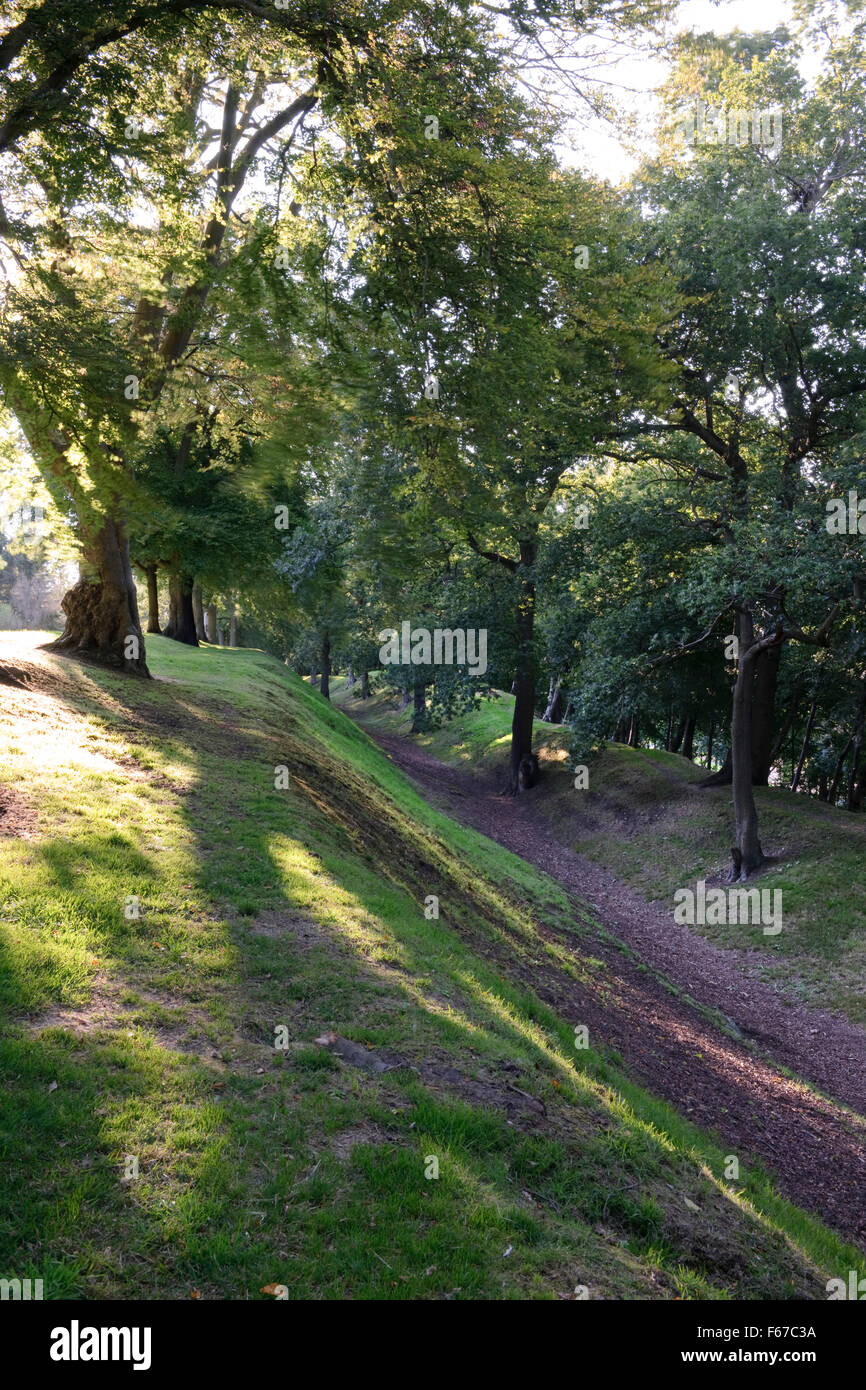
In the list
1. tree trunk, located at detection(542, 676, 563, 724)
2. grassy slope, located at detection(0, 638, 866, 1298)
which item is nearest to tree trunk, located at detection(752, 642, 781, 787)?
grassy slope, located at detection(0, 638, 866, 1298)

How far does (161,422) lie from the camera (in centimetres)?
1480

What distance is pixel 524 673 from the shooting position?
2897 cm

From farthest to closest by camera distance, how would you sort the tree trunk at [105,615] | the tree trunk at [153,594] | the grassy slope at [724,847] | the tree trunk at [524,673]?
the tree trunk at [153,594], the tree trunk at [524,673], the tree trunk at [105,615], the grassy slope at [724,847]

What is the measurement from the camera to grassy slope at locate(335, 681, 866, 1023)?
1571 cm

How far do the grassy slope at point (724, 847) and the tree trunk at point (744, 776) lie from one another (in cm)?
56

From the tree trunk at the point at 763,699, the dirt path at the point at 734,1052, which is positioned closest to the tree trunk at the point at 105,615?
the dirt path at the point at 734,1052

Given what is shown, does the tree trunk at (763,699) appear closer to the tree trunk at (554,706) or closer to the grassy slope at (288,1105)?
the grassy slope at (288,1105)

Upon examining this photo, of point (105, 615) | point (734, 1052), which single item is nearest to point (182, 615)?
point (105, 615)

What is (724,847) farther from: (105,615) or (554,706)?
(554,706)

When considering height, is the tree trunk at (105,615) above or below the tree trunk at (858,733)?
above

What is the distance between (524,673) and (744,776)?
10.5 meters

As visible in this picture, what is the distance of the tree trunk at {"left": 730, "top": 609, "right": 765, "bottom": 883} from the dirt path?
2428 millimetres

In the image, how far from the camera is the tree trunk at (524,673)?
26.6m
